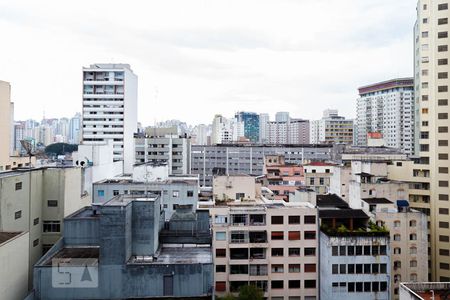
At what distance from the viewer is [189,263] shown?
82.7 feet

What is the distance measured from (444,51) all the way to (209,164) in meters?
76.1

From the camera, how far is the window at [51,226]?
115 feet

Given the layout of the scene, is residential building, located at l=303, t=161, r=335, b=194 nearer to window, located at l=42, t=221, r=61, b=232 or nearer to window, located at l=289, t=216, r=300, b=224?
window, located at l=289, t=216, r=300, b=224

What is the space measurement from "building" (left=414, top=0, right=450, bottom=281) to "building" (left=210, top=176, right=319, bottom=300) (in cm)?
2101

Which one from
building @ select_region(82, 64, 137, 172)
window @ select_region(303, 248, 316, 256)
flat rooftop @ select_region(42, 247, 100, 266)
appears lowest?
window @ select_region(303, 248, 316, 256)

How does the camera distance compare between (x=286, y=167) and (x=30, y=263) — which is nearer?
(x=30, y=263)

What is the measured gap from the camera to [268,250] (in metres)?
39.6

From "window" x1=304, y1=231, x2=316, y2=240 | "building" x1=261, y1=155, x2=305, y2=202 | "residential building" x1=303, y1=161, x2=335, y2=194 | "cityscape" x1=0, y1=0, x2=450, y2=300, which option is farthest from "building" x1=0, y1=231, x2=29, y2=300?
"residential building" x1=303, y1=161, x2=335, y2=194

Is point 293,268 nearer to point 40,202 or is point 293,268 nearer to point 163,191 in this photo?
point 163,191

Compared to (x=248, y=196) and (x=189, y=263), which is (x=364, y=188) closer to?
(x=248, y=196)

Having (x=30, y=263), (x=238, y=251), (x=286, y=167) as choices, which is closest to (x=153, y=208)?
(x=30, y=263)

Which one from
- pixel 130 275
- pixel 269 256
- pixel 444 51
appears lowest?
pixel 269 256

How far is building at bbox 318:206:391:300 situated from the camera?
36812 mm

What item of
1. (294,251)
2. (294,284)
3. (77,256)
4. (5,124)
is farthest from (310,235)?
(5,124)
